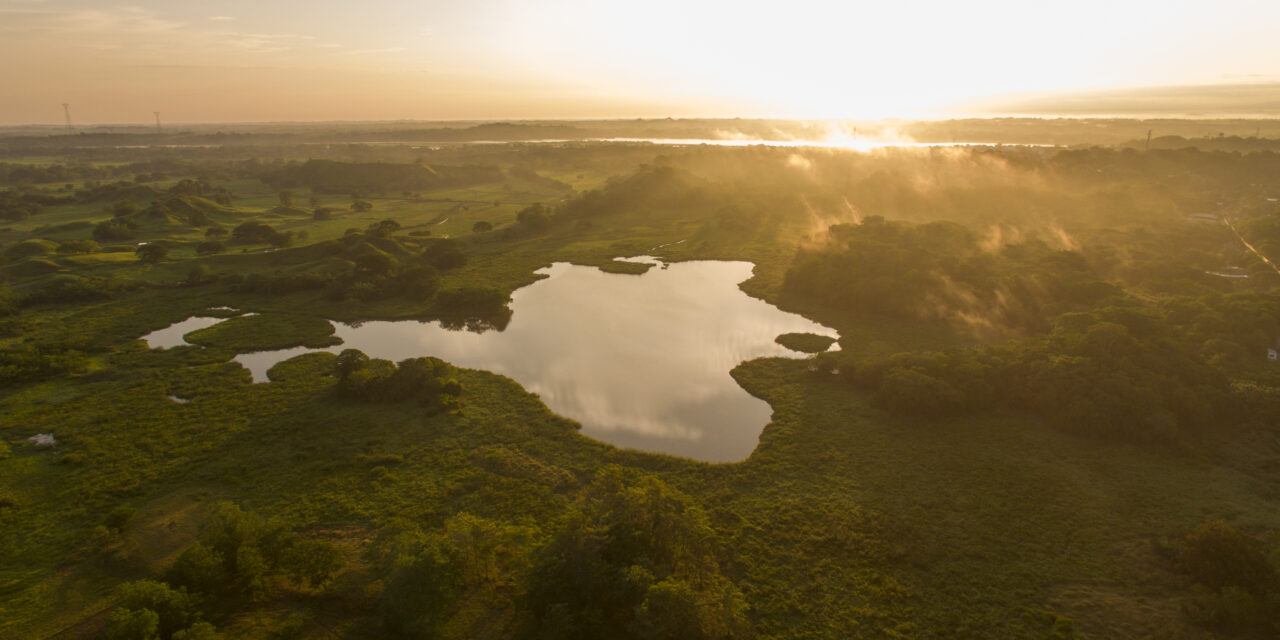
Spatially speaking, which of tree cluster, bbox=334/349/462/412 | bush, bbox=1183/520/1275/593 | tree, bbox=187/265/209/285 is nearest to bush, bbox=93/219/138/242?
tree, bbox=187/265/209/285

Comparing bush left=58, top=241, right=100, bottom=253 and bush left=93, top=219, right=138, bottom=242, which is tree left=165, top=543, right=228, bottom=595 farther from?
bush left=93, top=219, right=138, bottom=242

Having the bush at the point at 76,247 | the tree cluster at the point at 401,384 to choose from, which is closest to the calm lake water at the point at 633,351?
the tree cluster at the point at 401,384

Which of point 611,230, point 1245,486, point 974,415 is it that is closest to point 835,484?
point 974,415

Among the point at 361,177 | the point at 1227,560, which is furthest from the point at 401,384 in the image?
the point at 361,177

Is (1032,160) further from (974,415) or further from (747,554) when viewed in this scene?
(747,554)

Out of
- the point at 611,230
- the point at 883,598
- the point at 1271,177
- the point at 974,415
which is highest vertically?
the point at 1271,177

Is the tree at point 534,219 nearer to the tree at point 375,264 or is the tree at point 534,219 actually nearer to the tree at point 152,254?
the tree at point 375,264

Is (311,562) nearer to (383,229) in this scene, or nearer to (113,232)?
(383,229)
